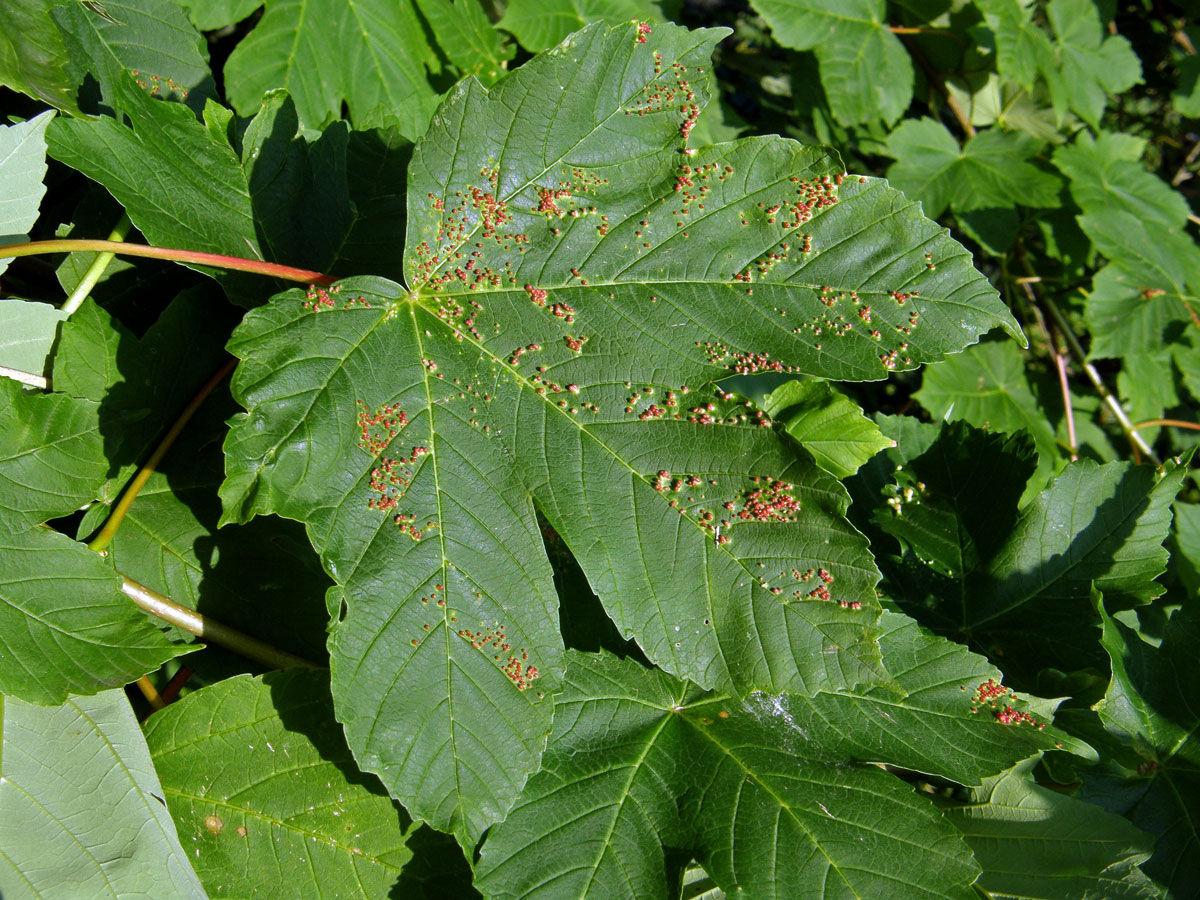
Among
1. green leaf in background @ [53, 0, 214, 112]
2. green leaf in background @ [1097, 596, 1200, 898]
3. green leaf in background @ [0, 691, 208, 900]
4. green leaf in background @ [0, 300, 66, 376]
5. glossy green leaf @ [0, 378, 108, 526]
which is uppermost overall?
green leaf in background @ [53, 0, 214, 112]

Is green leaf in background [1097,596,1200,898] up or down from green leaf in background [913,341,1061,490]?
up

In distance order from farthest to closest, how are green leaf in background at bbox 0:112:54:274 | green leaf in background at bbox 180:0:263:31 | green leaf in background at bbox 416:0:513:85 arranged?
1. green leaf in background at bbox 416:0:513:85
2. green leaf in background at bbox 180:0:263:31
3. green leaf in background at bbox 0:112:54:274

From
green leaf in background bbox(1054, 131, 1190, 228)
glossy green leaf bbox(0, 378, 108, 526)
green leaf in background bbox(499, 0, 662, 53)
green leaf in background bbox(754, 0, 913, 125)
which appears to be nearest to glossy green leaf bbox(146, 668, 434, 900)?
glossy green leaf bbox(0, 378, 108, 526)

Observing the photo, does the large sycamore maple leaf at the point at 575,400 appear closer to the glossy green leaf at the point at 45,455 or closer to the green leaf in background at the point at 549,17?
the glossy green leaf at the point at 45,455

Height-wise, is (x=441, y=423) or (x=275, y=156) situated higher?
(x=275, y=156)

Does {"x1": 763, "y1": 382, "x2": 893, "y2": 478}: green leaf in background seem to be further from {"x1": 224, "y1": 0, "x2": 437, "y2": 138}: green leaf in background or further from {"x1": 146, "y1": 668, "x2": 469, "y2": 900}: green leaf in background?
{"x1": 224, "y1": 0, "x2": 437, "y2": 138}: green leaf in background

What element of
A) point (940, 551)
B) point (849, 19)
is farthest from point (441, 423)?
point (849, 19)

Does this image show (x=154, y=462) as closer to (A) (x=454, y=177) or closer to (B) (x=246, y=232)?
(B) (x=246, y=232)

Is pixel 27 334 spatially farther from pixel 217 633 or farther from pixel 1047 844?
pixel 1047 844
